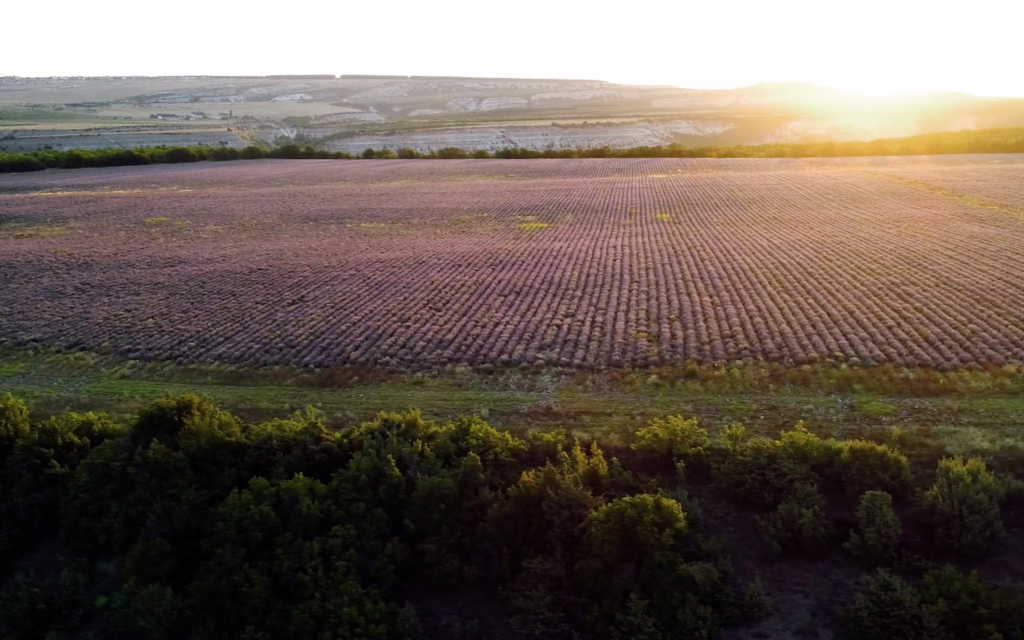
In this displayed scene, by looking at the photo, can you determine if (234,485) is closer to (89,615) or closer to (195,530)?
(195,530)

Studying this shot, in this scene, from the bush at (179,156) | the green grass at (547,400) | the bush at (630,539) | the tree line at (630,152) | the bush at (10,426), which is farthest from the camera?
the bush at (179,156)

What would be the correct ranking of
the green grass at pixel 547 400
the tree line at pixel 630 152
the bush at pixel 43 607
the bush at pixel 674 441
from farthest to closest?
the tree line at pixel 630 152
the green grass at pixel 547 400
the bush at pixel 674 441
the bush at pixel 43 607

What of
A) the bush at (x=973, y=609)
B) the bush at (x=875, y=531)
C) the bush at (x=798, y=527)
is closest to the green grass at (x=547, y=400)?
the bush at (x=875, y=531)

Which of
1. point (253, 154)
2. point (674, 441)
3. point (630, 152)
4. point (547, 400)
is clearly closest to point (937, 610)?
point (674, 441)

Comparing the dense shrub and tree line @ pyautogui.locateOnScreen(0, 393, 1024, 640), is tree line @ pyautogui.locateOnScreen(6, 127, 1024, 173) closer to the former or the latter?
tree line @ pyautogui.locateOnScreen(0, 393, 1024, 640)

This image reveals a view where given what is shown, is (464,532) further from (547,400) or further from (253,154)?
(253,154)

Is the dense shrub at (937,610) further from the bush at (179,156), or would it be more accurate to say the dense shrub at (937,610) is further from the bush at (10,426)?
the bush at (179,156)
